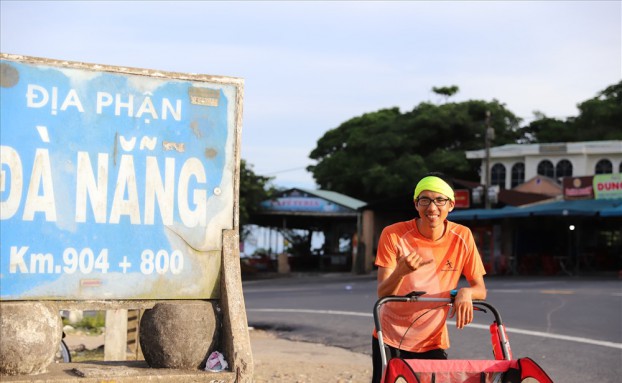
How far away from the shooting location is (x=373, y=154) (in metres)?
56.8

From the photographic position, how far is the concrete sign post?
550 centimetres

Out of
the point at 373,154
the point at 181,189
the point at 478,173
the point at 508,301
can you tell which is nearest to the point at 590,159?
the point at 478,173

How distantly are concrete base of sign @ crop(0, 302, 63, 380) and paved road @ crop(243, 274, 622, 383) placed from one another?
619cm

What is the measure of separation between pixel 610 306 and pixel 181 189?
46.7ft

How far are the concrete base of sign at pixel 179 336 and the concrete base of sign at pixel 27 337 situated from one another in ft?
1.96

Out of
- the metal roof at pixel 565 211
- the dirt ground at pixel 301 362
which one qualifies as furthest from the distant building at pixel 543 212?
the dirt ground at pixel 301 362

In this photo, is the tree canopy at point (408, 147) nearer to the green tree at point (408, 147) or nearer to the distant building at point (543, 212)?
the green tree at point (408, 147)

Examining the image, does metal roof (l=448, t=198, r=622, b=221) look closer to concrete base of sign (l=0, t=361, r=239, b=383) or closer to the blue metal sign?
the blue metal sign

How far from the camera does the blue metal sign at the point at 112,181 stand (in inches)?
216

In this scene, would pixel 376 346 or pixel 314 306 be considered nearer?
pixel 376 346

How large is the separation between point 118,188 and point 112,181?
0.19 feet

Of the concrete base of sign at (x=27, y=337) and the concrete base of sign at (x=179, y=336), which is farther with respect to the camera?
the concrete base of sign at (x=179, y=336)

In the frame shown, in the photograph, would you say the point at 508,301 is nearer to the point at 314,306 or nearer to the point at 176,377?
the point at 314,306

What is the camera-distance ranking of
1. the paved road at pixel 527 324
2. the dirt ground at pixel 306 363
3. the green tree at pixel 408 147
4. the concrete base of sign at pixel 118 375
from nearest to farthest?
the concrete base of sign at pixel 118 375 < the dirt ground at pixel 306 363 < the paved road at pixel 527 324 < the green tree at pixel 408 147
